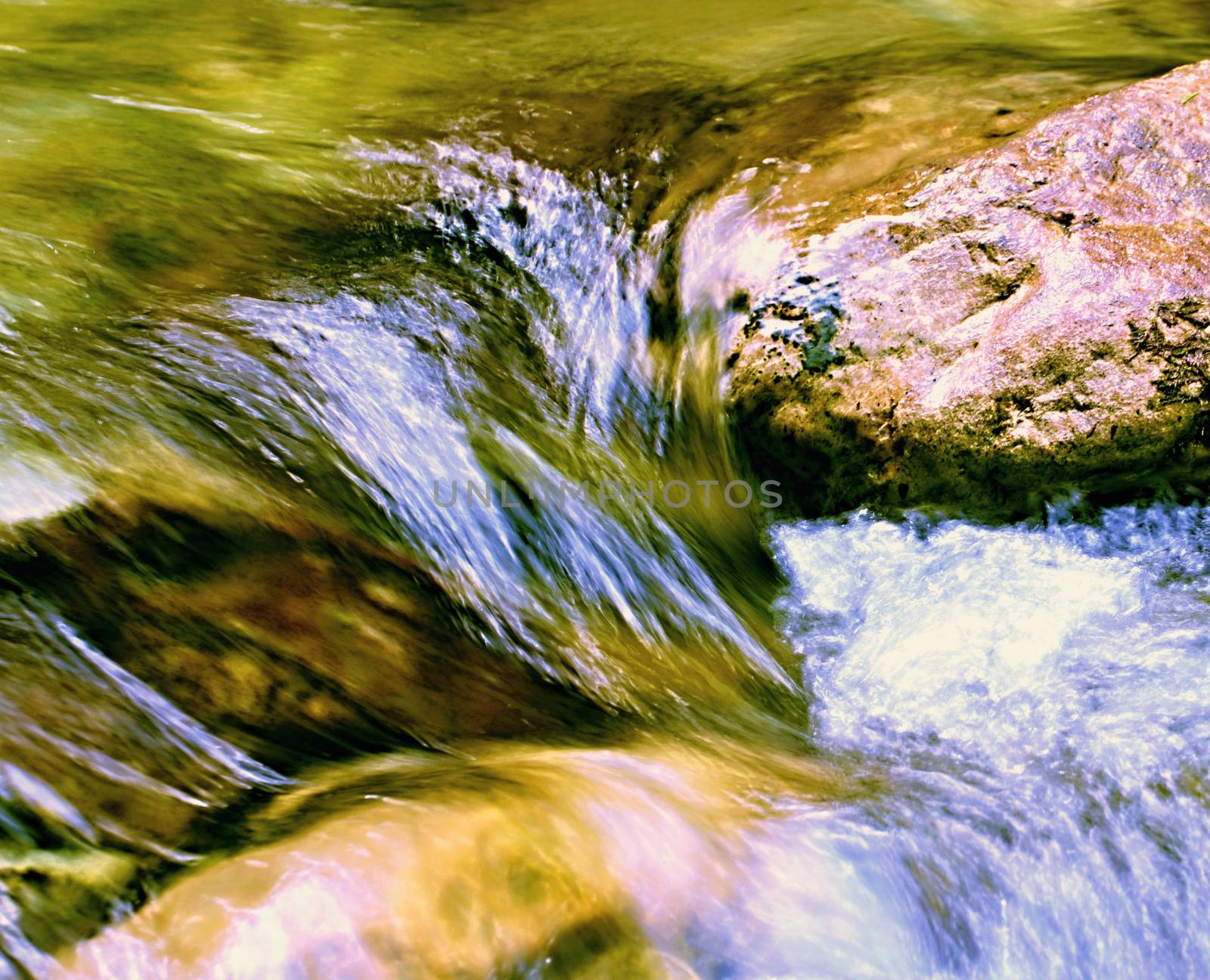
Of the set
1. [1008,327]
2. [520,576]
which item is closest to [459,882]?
[520,576]

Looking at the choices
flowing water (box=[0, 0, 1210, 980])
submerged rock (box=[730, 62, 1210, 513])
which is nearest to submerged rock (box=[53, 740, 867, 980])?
flowing water (box=[0, 0, 1210, 980])

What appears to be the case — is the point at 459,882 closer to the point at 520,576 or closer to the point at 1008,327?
the point at 520,576

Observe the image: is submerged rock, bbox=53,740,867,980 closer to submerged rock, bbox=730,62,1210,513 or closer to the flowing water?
the flowing water

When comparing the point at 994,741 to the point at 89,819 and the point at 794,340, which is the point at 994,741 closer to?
the point at 794,340

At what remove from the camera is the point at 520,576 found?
2.90 metres

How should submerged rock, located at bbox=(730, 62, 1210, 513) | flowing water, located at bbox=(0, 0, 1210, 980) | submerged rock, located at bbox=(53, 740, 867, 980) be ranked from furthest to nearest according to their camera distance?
submerged rock, located at bbox=(730, 62, 1210, 513) < flowing water, located at bbox=(0, 0, 1210, 980) < submerged rock, located at bbox=(53, 740, 867, 980)

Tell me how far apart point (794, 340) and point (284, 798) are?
236 centimetres

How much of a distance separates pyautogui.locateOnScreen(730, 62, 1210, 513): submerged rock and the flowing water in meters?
0.15

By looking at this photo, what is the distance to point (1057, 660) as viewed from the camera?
2965mm

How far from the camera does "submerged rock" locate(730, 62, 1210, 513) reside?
327 centimetres

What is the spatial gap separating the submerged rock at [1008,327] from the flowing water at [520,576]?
0.49ft

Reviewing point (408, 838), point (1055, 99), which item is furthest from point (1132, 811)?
point (1055, 99)

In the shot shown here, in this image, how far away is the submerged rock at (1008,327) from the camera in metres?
3.27

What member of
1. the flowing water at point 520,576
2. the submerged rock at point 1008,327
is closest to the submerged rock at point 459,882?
the flowing water at point 520,576
